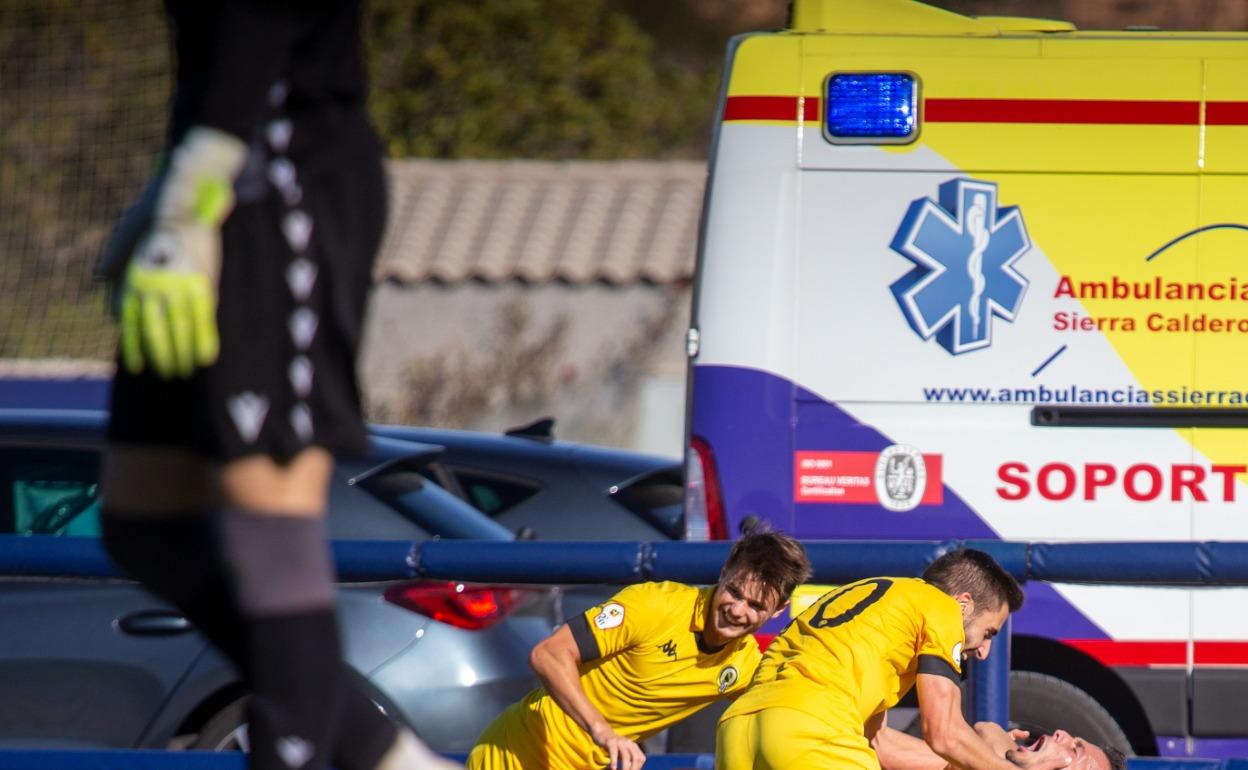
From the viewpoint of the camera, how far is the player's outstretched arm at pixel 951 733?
3.91m

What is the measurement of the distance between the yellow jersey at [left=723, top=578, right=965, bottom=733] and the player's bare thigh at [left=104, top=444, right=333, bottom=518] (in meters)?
2.10

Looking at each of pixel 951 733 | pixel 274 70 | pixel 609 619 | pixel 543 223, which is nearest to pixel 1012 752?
pixel 951 733

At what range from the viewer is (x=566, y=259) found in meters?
16.8

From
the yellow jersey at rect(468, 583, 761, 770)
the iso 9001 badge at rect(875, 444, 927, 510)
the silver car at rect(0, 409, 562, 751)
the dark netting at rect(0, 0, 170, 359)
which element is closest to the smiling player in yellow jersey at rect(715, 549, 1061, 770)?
the yellow jersey at rect(468, 583, 761, 770)

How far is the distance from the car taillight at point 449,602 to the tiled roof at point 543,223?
10.4 metres

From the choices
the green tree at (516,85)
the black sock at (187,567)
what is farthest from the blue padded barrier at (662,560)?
the green tree at (516,85)

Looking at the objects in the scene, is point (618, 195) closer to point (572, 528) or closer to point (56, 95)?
point (56, 95)

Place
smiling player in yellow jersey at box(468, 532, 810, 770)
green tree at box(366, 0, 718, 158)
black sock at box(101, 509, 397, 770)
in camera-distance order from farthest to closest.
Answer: green tree at box(366, 0, 718, 158) → smiling player in yellow jersey at box(468, 532, 810, 770) → black sock at box(101, 509, 397, 770)

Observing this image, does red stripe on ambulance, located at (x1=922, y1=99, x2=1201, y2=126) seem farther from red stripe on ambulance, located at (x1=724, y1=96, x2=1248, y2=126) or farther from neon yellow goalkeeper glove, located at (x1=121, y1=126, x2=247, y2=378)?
neon yellow goalkeeper glove, located at (x1=121, y1=126, x2=247, y2=378)

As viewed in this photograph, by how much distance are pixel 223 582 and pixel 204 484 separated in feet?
0.40

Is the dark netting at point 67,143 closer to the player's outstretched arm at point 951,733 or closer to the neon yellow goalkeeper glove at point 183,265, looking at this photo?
the player's outstretched arm at point 951,733

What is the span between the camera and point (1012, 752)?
162 inches

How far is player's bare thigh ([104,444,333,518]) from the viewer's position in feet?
6.75

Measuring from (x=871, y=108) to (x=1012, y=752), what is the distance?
209cm
